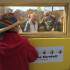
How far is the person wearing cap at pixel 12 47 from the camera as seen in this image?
1.10 meters

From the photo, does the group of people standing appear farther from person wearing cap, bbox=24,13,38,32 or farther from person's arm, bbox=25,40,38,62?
person's arm, bbox=25,40,38,62

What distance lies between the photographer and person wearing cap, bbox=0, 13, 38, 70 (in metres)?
1.10

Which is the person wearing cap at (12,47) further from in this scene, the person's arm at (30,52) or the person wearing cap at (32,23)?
the person wearing cap at (32,23)

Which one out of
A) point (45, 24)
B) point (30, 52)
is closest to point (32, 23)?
point (45, 24)

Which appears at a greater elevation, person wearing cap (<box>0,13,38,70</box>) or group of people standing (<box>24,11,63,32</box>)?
group of people standing (<box>24,11,63,32</box>)

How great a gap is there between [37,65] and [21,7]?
2.35ft

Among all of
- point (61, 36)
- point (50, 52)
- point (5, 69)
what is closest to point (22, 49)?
point (5, 69)

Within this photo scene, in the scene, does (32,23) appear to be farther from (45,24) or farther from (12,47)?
(12,47)

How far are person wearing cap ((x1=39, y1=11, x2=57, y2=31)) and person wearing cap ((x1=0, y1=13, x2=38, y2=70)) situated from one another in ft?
1.11

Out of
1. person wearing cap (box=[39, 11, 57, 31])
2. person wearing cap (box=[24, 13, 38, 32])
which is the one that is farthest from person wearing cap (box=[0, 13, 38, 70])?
person wearing cap (box=[39, 11, 57, 31])

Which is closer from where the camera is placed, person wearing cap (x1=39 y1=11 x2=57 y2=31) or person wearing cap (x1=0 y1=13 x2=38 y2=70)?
person wearing cap (x1=0 y1=13 x2=38 y2=70)

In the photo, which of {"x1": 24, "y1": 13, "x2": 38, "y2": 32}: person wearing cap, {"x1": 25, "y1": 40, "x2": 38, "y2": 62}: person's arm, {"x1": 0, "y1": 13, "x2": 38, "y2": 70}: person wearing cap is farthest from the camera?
{"x1": 24, "y1": 13, "x2": 38, "y2": 32}: person wearing cap

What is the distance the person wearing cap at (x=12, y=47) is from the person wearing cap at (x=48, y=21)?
339 mm

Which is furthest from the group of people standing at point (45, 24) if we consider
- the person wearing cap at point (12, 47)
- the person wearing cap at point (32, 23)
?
the person wearing cap at point (12, 47)
